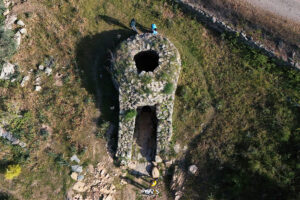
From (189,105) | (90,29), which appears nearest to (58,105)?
(90,29)

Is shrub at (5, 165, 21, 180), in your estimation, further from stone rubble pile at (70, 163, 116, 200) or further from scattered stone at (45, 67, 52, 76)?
scattered stone at (45, 67, 52, 76)

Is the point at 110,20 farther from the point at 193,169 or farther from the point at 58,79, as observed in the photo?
the point at 193,169

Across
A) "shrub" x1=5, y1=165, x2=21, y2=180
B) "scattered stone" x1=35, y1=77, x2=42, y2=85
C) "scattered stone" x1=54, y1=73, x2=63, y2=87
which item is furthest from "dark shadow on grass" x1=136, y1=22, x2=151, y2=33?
"shrub" x1=5, y1=165, x2=21, y2=180

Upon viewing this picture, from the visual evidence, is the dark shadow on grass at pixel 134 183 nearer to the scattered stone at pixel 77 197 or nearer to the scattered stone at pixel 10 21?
the scattered stone at pixel 77 197

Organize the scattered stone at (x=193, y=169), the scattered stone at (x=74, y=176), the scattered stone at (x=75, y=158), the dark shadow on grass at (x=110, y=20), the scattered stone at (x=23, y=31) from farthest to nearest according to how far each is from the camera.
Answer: the dark shadow on grass at (x=110, y=20)
the scattered stone at (x=23, y=31)
the scattered stone at (x=75, y=158)
the scattered stone at (x=74, y=176)
the scattered stone at (x=193, y=169)

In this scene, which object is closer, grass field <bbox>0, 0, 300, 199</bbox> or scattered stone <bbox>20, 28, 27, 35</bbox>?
grass field <bbox>0, 0, 300, 199</bbox>

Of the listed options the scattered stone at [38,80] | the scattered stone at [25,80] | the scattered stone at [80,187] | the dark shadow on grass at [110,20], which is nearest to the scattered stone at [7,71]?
the scattered stone at [25,80]

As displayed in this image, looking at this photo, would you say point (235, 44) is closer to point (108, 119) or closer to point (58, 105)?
point (108, 119)
